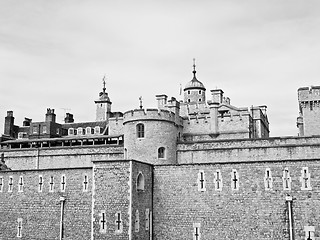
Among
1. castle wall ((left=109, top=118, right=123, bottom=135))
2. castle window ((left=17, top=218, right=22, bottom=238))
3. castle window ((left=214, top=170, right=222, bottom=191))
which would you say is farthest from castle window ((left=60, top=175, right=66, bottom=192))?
castle wall ((left=109, top=118, right=123, bottom=135))

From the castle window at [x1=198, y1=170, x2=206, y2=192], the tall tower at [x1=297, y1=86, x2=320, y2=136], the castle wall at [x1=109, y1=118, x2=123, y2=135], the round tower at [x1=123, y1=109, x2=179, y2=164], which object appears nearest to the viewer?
the castle window at [x1=198, y1=170, x2=206, y2=192]

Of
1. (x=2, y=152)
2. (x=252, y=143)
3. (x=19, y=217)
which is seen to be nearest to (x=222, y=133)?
(x=252, y=143)

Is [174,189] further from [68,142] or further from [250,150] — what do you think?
[68,142]

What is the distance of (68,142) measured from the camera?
52.5 m

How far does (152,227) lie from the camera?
1297 inches

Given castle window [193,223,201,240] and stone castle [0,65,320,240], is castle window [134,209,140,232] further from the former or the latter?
castle window [193,223,201,240]

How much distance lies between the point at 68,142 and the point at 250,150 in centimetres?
2270

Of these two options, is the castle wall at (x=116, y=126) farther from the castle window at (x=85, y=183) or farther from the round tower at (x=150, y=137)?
the castle window at (x=85, y=183)

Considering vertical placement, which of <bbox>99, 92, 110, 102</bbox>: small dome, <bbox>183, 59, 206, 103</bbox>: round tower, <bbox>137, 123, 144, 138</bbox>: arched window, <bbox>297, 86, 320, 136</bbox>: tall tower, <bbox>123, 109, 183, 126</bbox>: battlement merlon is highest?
<bbox>99, 92, 110, 102</bbox>: small dome

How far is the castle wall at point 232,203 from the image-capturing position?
97.3 feet

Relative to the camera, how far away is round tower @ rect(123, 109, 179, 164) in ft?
125

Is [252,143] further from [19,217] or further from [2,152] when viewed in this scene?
[2,152]

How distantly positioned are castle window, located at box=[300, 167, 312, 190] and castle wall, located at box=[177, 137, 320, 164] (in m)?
6.76

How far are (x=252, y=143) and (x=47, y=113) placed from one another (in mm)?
42925
